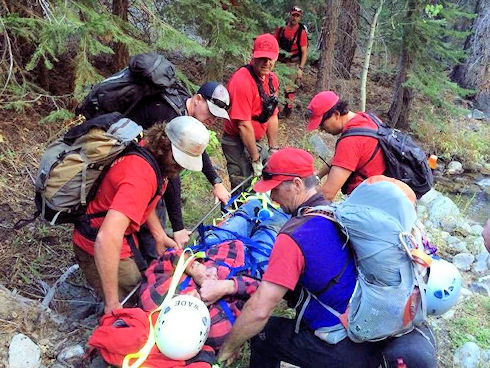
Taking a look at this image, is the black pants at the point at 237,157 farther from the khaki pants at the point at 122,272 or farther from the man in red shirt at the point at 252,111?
the khaki pants at the point at 122,272

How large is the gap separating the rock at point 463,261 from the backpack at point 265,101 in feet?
11.6

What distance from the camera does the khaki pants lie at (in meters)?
3.32

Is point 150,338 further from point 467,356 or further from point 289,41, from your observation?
point 289,41

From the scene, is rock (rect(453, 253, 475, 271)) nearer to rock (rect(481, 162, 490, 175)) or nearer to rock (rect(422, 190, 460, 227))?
rock (rect(422, 190, 460, 227))

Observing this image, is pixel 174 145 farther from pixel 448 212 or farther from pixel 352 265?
pixel 448 212

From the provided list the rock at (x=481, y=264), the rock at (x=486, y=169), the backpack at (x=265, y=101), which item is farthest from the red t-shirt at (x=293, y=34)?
the rock at (x=486, y=169)

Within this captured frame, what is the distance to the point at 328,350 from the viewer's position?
2.90 m

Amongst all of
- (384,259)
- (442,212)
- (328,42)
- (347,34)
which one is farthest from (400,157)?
(347,34)

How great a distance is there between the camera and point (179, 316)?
8.30 ft

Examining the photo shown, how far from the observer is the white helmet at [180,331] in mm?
2463

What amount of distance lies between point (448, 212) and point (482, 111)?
8232 millimetres

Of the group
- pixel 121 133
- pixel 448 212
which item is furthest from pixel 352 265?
pixel 448 212

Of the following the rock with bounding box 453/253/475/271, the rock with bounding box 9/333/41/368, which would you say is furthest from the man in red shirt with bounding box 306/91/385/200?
the rock with bounding box 453/253/475/271

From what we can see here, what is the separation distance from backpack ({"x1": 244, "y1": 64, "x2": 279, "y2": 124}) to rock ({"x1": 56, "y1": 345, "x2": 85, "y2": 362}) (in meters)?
3.15
